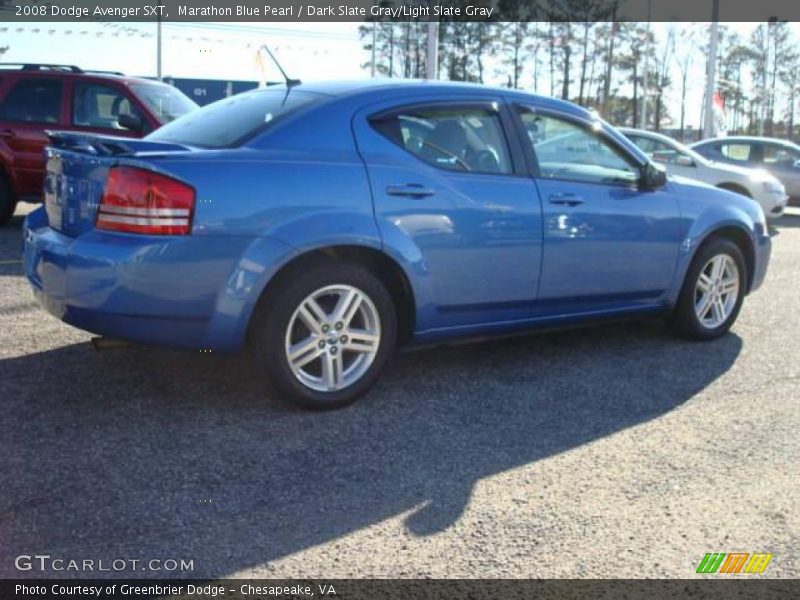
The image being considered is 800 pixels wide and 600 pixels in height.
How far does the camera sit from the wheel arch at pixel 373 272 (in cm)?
398

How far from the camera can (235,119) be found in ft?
14.6

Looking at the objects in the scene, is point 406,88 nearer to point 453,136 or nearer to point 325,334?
point 453,136

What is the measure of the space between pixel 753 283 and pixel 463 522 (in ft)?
12.6

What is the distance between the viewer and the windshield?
985 cm

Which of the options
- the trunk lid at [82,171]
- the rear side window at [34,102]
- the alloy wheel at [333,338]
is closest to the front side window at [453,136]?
the alloy wheel at [333,338]

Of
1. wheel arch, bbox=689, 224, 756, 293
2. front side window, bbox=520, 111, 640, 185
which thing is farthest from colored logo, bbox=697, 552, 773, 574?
wheel arch, bbox=689, 224, 756, 293

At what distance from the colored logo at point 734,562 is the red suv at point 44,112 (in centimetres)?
818

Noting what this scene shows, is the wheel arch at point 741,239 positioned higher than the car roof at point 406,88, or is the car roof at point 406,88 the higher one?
the car roof at point 406,88

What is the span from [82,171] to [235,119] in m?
0.86

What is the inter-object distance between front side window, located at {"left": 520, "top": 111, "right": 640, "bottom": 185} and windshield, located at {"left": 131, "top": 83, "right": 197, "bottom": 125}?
5956 mm

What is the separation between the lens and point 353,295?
417 cm

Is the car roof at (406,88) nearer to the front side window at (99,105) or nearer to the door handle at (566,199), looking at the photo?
the door handle at (566,199)

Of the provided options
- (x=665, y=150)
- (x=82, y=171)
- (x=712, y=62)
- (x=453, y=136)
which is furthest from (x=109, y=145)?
(x=712, y=62)

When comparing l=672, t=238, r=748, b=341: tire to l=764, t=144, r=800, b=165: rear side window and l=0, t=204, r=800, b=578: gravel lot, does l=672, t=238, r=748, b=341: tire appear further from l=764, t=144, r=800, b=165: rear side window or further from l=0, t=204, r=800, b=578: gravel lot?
l=764, t=144, r=800, b=165: rear side window
